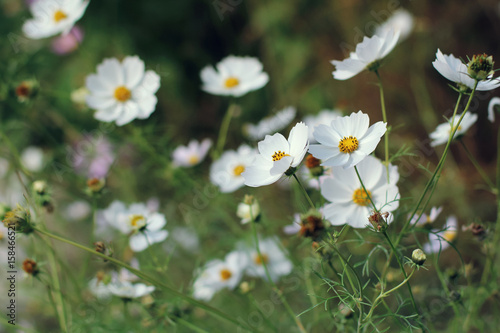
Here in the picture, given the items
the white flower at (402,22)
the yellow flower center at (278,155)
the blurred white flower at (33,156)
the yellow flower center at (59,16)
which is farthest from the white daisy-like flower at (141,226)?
the white flower at (402,22)

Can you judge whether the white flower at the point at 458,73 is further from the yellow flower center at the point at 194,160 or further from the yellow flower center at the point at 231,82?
the yellow flower center at the point at 194,160

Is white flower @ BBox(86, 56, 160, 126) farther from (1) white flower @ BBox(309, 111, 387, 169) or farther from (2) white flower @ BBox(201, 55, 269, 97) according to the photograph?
(1) white flower @ BBox(309, 111, 387, 169)

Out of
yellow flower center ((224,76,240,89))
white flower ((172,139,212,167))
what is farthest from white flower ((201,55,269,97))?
white flower ((172,139,212,167))

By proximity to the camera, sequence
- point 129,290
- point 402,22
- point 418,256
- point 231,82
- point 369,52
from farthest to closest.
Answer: point 402,22, point 231,82, point 129,290, point 369,52, point 418,256

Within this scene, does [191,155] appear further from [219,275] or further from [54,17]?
[54,17]

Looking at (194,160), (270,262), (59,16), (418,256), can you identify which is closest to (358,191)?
(418,256)
